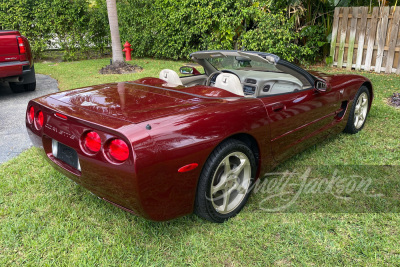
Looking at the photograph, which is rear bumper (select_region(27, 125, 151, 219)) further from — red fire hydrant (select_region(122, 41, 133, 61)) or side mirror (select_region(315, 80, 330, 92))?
red fire hydrant (select_region(122, 41, 133, 61))

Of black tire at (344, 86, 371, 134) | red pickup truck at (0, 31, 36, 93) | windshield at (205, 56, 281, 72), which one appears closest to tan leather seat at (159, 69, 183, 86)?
windshield at (205, 56, 281, 72)

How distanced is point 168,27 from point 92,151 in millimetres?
8946

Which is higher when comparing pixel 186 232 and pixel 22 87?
pixel 22 87

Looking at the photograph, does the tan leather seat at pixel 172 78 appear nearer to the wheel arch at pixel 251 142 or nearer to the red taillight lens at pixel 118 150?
the wheel arch at pixel 251 142

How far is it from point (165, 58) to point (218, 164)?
9734mm

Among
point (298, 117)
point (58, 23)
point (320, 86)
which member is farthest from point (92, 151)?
point (58, 23)

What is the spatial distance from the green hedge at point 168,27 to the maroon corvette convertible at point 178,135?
571 centimetres

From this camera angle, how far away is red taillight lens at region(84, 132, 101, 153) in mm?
2000

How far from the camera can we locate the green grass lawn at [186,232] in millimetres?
2090

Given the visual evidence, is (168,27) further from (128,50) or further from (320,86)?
(320,86)

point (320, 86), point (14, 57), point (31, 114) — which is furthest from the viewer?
point (14, 57)

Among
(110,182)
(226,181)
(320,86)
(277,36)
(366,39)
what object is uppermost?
(277,36)

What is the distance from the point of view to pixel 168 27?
33.5 feet

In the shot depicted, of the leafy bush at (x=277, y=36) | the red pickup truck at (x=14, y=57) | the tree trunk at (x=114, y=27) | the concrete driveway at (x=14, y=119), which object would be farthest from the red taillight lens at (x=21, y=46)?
the leafy bush at (x=277, y=36)
